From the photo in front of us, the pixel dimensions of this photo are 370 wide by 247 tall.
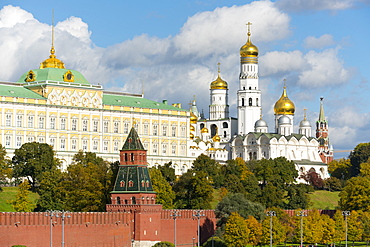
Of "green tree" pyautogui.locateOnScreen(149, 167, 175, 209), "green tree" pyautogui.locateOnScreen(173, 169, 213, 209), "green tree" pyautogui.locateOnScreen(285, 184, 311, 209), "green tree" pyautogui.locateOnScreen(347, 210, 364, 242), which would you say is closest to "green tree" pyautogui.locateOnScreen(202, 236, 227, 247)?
"green tree" pyautogui.locateOnScreen(149, 167, 175, 209)

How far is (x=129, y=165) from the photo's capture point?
365ft

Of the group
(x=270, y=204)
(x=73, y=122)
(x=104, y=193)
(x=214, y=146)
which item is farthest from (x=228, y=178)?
(x=214, y=146)

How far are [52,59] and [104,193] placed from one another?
163 ft

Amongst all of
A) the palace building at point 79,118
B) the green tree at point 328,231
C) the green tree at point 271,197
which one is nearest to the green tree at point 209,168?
the green tree at point 271,197

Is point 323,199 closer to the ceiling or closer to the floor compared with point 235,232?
closer to the ceiling

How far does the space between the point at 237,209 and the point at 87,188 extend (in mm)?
16726

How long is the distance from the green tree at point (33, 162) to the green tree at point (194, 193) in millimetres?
16622

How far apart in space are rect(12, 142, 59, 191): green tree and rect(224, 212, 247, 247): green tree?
31.1 metres

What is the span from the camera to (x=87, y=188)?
120 meters

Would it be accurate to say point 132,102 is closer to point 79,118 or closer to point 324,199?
point 79,118

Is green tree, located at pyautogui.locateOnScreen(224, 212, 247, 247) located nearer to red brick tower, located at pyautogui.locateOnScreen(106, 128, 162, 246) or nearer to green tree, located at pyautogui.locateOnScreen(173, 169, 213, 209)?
red brick tower, located at pyautogui.locateOnScreen(106, 128, 162, 246)

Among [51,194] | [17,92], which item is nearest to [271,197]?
[51,194]

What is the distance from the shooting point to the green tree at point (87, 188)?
118 metres

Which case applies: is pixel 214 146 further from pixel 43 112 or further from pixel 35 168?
pixel 35 168
